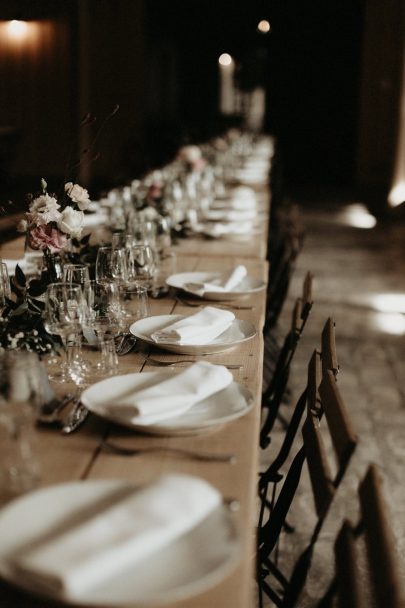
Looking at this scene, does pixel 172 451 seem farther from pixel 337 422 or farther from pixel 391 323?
pixel 391 323

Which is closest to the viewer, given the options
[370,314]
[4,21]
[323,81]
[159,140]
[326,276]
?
[370,314]

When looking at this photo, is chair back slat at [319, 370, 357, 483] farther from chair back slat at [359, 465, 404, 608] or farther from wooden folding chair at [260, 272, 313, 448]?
wooden folding chair at [260, 272, 313, 448]

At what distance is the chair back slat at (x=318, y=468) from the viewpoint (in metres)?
1.56

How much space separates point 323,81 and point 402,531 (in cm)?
1543

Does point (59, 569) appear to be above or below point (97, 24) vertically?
below

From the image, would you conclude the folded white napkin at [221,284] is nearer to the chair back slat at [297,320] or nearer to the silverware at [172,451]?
the chair back slat at [297,320]

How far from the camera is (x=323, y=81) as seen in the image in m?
17.1

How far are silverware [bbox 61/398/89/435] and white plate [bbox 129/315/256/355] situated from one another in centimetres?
44

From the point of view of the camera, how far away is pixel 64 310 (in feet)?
6.15

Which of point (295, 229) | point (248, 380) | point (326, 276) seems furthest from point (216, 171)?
point (248, 380)

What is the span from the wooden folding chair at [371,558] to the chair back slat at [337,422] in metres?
0.19

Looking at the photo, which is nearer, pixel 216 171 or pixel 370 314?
pixel 370 314

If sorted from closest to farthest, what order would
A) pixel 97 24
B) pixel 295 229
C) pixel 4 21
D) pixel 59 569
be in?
pixel 59 569 → pixel 295 229 → pixel 4 21 → pixel 97 24

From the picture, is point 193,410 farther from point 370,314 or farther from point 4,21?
point 4,21
